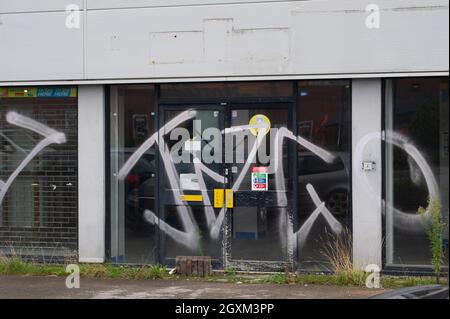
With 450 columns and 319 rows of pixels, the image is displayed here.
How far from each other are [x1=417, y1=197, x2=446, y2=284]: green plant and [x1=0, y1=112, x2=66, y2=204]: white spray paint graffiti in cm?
526

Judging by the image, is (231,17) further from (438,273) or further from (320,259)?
(438,273)

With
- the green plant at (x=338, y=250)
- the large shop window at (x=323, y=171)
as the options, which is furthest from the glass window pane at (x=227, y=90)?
the green plant at (x=338, y=250)

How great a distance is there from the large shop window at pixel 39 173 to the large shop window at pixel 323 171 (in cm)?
334

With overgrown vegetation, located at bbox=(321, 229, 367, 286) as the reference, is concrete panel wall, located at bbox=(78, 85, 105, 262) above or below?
above

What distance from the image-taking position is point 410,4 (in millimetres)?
8320

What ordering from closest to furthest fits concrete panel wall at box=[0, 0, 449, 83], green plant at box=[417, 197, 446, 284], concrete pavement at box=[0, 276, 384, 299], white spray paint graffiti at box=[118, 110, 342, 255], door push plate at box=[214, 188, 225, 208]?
concrete pavement at box=[0, 276, 384, 299], green plant at box=[417, 197, 446, 284], concrete panel wall at box=[0, 0, 449, 83], white spray paint graffiti at box=[118, 110, 342, 255], door push plate at box=[214, 188, 225, 208]

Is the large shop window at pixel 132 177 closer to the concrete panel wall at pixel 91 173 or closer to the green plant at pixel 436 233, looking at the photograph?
the concrete panel wall at pixel 91 173

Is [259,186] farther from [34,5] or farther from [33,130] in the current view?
[34,5]

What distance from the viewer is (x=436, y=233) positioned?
7867 millimetres

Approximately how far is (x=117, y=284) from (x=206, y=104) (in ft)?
9.09

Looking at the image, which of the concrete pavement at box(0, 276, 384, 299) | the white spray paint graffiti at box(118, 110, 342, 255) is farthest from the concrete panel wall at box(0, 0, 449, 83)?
the concrete pavement at box(0, 276, 384, 299)

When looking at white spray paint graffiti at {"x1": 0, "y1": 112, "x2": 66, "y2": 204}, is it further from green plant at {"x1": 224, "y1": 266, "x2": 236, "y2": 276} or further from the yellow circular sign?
green plant at {"x1": 224, "y1": 266, "x2": 236, "y2": 276}

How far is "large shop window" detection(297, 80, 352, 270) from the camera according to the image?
344 inches
